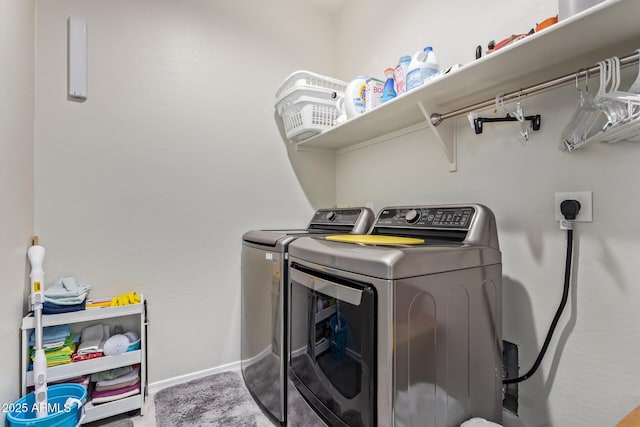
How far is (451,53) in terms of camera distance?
160 centimetres

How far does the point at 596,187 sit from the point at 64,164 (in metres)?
2.44

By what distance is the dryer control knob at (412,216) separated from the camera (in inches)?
55.9

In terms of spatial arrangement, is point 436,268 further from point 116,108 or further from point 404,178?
point 116,108

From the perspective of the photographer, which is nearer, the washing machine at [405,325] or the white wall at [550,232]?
the washing machine at [405,325]

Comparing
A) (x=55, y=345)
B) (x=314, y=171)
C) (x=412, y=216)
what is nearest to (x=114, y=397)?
(x=55, y=345)

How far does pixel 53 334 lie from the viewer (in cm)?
151

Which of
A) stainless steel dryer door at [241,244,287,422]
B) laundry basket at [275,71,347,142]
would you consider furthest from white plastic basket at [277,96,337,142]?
stainless steel dryer door at [241,244,287,422]

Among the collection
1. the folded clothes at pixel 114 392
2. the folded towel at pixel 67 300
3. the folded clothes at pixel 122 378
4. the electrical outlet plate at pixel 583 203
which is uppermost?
the electrical outlet plate at pixel 583 203

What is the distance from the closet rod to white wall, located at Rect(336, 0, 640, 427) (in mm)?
137

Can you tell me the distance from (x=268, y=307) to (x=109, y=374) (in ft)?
2.96

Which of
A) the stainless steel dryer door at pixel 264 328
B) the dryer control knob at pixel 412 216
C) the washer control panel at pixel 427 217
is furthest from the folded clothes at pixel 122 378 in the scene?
the dryer control knob at pixel 412 216

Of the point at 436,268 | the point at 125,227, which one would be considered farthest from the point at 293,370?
the point at 125,227

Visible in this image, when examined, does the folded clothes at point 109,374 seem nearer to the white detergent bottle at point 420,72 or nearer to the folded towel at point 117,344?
the folded towel at point 117,344

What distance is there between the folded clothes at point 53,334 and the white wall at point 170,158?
25 cm
